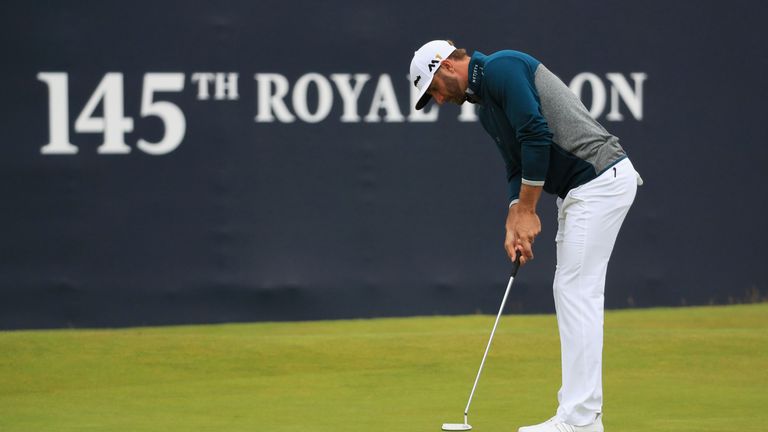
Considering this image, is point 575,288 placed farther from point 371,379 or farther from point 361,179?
point 361,179

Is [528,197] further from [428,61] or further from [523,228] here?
[428,61]

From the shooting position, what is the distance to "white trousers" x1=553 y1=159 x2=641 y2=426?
460 centimetres

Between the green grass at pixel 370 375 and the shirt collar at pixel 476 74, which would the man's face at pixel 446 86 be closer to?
the shirt collar at pixel 476 74

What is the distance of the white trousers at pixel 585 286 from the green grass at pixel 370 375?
35 centimetres

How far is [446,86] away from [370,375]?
2248 mm

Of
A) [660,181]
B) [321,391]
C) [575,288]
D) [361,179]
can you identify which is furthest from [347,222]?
[575,288]

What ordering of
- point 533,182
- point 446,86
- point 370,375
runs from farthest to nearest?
point 370,375
point 446,86
point 533,182

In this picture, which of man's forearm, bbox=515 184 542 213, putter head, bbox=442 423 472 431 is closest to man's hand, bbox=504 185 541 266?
man's forearm, bbox=515 184 542 213

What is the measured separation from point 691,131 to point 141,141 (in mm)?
3833

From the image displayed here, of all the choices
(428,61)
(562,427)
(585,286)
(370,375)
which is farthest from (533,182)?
(370,375)

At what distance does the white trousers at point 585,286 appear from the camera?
4602 millimetres

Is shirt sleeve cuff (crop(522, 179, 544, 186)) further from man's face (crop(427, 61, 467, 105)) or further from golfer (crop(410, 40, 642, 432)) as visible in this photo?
man's face (crop(427, 61, 467, 105))

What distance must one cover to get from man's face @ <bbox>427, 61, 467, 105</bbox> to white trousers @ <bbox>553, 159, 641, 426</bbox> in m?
0.55

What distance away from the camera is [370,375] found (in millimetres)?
6531
